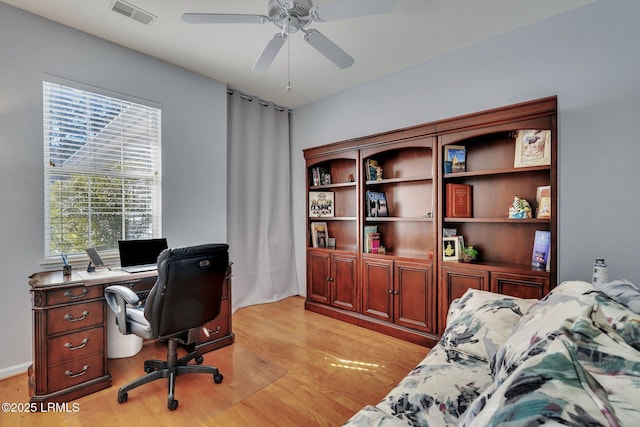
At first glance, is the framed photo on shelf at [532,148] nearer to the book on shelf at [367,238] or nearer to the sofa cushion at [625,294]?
the sofa cushion at [625,294]

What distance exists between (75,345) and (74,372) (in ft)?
0.59

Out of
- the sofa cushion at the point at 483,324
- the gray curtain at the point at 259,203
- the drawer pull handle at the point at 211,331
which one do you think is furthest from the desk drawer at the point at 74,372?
the sofa cushion at the point at 483,324

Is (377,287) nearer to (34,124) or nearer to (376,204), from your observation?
(376,204)

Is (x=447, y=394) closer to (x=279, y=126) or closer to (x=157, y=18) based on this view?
(x=157, y=18)

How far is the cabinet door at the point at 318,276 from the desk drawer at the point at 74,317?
2241mm

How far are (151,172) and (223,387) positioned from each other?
2.14 meters

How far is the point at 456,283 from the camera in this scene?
105 inches

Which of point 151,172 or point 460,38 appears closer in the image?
point 460,38

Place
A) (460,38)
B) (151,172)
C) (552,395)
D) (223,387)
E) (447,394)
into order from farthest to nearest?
(151,172)
(460,38)
(223,387)
(447,394)
(552,395)

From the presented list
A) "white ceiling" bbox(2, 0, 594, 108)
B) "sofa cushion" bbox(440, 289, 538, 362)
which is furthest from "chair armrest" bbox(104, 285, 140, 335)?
"white ceiling" bbox(2, 0, 594, 108)

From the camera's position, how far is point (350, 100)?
379 centimetres

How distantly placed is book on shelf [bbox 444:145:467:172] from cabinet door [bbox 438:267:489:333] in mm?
944

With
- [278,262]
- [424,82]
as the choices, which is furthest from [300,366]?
[424,82]

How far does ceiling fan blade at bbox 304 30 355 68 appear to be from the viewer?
1933mm
